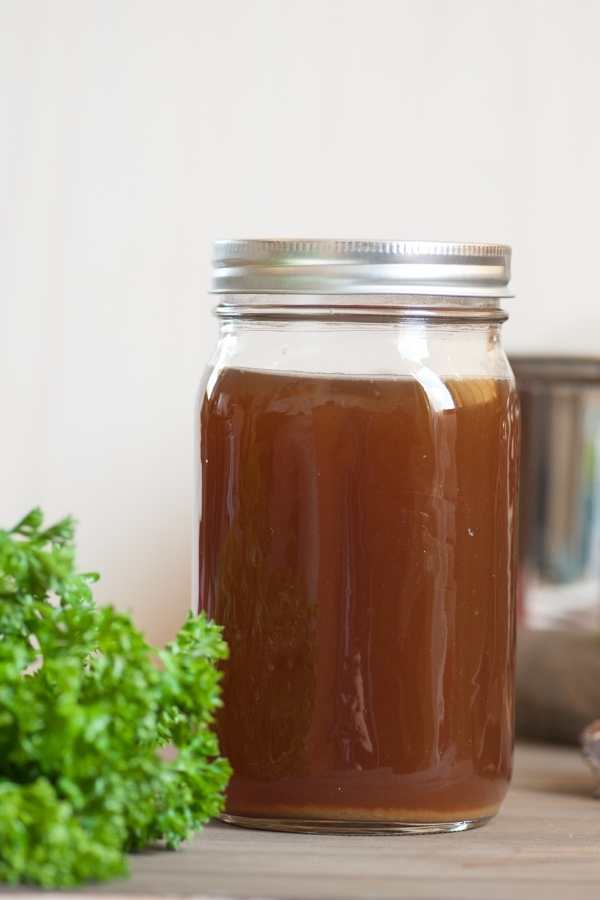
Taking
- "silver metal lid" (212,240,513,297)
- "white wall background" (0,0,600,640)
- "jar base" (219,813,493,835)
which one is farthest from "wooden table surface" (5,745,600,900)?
"white wall background" (0,0,600,640)

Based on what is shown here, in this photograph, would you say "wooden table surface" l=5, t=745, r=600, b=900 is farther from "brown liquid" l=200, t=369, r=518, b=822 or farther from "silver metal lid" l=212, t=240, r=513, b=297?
"silver metal lid" l=212, t=240, r=513, b=297

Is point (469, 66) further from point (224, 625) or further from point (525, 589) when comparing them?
point (224, 625)

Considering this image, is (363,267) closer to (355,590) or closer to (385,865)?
(355,590)

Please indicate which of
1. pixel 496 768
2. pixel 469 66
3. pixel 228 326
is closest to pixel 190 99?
pixel 469 66

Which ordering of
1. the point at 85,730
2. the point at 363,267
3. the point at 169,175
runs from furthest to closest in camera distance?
the point at 169,175, the point at 363,267, the point at 85,730

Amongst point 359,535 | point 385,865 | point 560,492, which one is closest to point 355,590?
point 359,535

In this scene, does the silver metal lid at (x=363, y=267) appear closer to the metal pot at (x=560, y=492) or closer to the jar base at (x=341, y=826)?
the jar base at (x=341, y=826)

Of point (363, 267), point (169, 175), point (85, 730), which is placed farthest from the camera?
point (169, 175)

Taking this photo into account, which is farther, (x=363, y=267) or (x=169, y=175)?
(x=169, y=175)
